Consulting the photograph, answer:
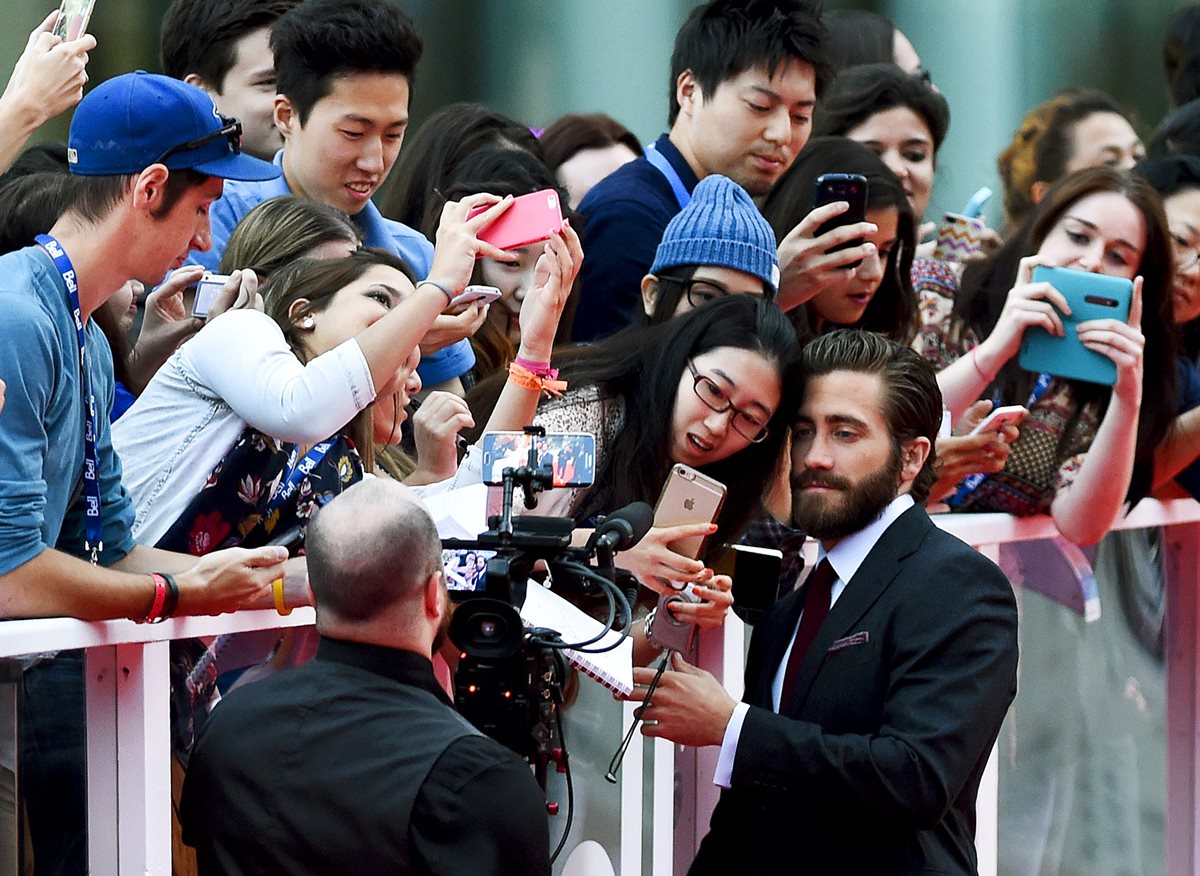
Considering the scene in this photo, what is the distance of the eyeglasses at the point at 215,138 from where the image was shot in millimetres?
3734

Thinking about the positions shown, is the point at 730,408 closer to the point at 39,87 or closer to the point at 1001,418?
the point at 1001,418

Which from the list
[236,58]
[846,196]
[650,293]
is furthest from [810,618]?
[236,58]

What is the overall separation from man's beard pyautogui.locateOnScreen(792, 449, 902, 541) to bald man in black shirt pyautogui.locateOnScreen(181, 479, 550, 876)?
44.2 inches

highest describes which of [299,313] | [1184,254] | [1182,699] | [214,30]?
[214,30]

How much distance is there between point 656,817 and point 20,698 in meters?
1.59

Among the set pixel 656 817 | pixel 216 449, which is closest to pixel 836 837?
pixel 656 817

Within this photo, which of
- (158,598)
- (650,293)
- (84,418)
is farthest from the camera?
(650,293)

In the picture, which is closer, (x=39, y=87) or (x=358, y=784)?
(x=358, y=784)

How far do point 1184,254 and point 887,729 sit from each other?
3321 millimetres

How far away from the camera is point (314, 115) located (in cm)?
485

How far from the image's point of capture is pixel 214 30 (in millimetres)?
5176

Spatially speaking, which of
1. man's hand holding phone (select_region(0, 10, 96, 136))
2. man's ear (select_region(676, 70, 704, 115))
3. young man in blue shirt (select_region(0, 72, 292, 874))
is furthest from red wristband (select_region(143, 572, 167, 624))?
man's ear (select_region(676, 70, 704, 115))

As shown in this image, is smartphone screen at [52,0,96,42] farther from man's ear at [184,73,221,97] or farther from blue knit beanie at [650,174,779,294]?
blue knit beanie at [650,174,779,294]

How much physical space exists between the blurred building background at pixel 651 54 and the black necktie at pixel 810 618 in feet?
12.0
